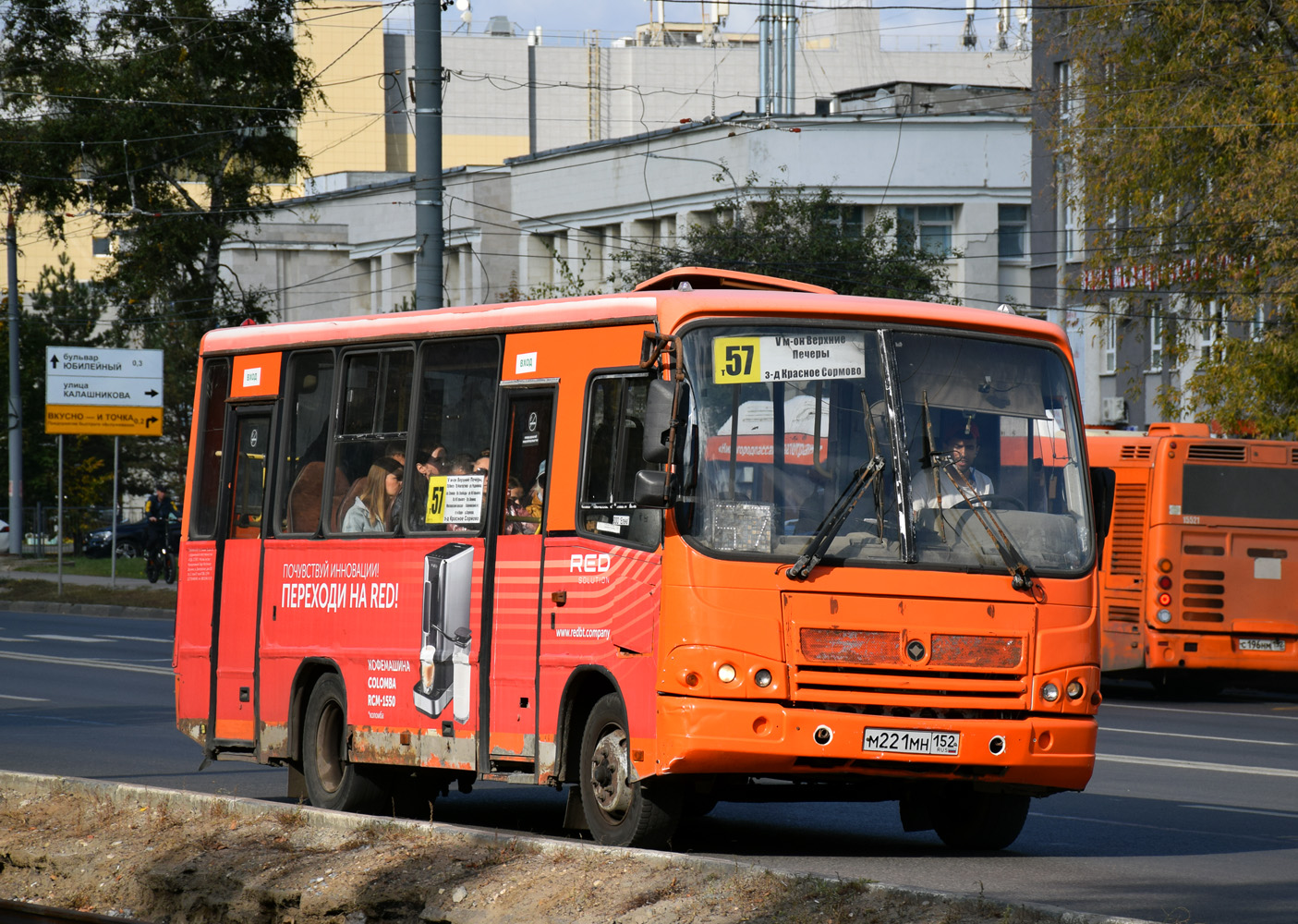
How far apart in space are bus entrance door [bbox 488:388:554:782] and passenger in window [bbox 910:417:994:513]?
6.59 feet

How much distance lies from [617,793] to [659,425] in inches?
71.1

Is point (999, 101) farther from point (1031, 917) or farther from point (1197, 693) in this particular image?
point (1031, 917)

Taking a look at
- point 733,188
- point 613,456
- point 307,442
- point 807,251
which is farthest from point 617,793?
point 733,188

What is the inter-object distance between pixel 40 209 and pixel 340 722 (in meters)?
35.5

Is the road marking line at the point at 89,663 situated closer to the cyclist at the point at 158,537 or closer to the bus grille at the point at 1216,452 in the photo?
the bus grille at the point at 1216,452

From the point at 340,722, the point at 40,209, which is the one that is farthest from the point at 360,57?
the point at 340,722

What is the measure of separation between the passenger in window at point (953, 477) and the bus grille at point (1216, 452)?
14588 mm

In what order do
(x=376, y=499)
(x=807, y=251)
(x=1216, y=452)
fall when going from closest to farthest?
(x=376, y=499), (x=1216, y=452), (x=807, y=251)

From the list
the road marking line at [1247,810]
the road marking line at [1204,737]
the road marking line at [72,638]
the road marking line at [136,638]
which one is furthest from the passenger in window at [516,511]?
the road marking line at [136,638]

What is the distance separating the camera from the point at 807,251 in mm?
43906

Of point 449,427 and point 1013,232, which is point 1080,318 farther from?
point 449,427

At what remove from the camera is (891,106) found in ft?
186

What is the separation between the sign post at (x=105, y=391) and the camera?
3978 centimetres

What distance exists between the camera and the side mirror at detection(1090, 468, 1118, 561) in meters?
10.1
